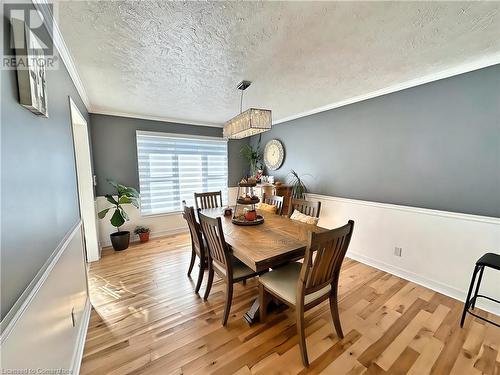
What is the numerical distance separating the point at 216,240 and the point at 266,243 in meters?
0.43

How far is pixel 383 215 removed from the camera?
105 inches

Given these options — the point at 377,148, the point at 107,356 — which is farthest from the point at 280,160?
the point at 107,356

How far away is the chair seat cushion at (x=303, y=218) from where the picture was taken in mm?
2220

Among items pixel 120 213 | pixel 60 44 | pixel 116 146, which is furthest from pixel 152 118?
pixel 60 44

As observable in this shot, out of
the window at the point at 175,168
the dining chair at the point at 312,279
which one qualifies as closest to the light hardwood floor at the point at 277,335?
the dining chair at the point at 312,279

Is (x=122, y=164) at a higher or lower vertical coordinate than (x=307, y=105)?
lower

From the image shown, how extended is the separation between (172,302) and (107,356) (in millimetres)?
653

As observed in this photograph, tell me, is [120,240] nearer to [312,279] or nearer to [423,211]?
[312,279]

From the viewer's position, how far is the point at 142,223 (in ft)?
12.6

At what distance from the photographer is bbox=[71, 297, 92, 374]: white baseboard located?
1.35m

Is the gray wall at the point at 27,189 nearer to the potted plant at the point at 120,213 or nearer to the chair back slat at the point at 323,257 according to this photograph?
the chair back slat at the point at 323,257

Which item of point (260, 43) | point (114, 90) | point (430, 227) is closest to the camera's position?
point (260, 43)

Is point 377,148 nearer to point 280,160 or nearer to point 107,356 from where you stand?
point 280,160

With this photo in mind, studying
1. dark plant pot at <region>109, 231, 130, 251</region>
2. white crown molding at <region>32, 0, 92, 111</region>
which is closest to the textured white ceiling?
white crown molding at <region>32, 0, 92, 111</region>
